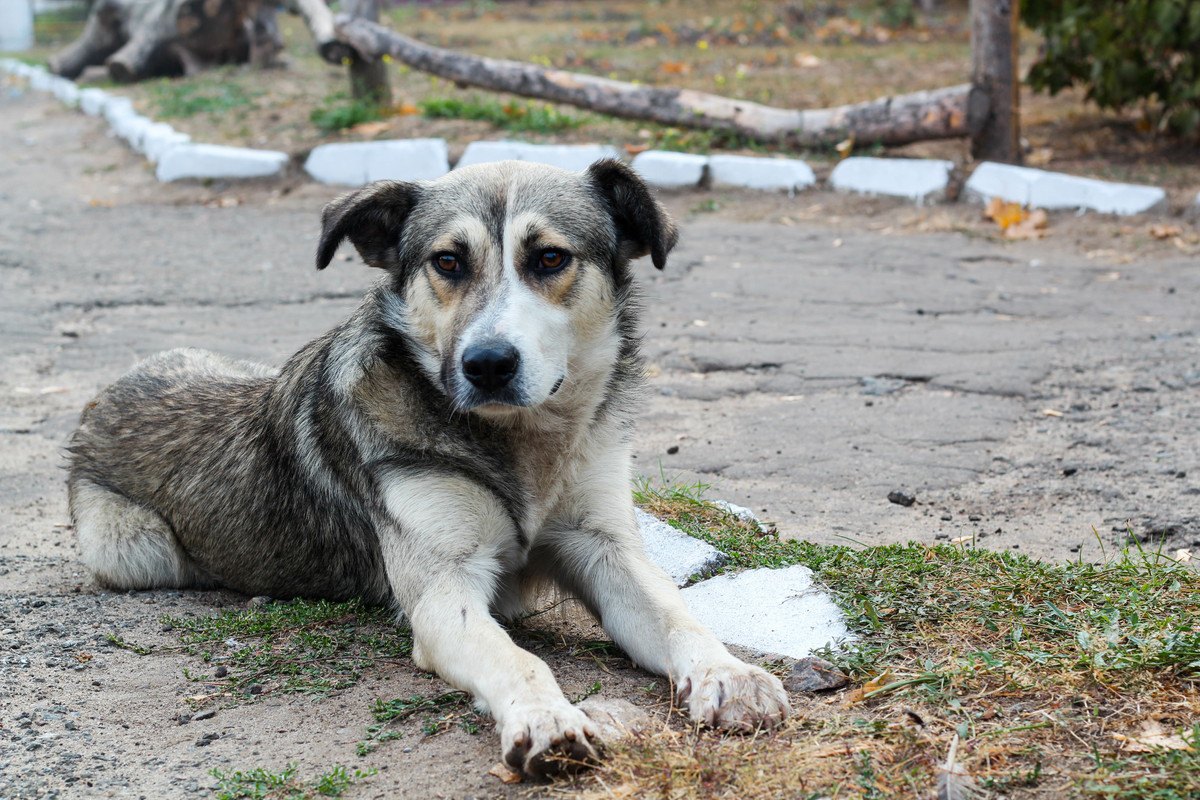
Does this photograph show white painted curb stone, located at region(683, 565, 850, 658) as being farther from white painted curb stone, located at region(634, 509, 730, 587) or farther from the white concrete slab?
the white concrete slab

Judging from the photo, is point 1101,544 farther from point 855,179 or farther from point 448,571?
point 855,179

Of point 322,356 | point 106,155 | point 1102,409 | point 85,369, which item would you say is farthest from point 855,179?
point 106,155

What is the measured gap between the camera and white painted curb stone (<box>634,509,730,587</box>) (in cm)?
411

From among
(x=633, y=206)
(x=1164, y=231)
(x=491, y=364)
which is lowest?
(x=1164, y=231)

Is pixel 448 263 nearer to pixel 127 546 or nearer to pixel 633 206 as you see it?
pixel 633 206

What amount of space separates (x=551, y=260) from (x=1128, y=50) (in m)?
8.41

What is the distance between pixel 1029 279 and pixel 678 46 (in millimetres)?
11672

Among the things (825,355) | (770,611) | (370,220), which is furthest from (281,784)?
(825,355)

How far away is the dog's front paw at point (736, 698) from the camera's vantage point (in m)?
2.95

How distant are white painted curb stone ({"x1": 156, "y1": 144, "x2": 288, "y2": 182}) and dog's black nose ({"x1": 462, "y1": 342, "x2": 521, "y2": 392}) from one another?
8644mm

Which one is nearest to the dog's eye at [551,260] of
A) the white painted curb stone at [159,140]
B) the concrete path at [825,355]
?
the concrete path at [825,355]

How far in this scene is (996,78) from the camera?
9.84 m

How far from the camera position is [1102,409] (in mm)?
5742

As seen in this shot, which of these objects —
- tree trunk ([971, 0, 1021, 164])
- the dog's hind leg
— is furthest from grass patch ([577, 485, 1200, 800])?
tree trunk ([971, 0, 1021, 164])
